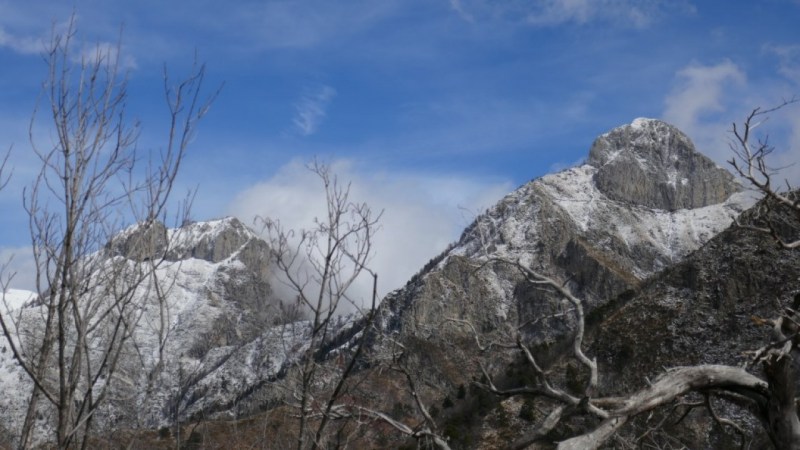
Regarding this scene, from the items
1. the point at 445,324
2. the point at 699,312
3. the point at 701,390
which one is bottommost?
the point at 701,390

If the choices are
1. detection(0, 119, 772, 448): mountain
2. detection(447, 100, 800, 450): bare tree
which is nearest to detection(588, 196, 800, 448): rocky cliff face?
detection(0, 119, 772, 448): mountain

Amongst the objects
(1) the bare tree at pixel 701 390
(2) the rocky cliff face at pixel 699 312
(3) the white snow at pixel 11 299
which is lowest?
(1) the bare tree at pixel 701 390

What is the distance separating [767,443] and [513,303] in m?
169

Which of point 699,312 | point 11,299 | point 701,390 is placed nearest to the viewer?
point 701,390

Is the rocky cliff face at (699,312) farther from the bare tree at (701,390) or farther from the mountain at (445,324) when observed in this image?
the bare tree at (701,390)

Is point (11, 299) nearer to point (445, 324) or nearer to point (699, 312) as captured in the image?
point (445, 324)

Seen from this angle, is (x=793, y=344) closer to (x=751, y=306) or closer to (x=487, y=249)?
(x=487, y=249)

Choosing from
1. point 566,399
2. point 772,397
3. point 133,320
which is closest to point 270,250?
point 133,320

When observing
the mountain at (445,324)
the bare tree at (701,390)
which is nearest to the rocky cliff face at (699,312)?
the mountain at (445,324)

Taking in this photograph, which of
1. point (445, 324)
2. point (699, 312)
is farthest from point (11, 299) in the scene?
point (699, 312)

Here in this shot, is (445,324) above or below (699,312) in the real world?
below

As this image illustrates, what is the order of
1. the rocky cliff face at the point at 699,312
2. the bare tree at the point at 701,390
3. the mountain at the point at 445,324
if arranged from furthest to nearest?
the rocky cliff face at the point at 699,312, the mountain at the point at 445,324, the bare tree at the point at 701,390

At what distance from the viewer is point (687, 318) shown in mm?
57594

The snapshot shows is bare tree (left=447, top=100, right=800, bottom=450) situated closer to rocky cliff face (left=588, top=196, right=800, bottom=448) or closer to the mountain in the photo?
the mountain
